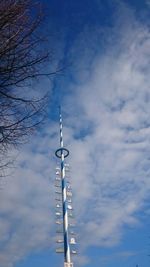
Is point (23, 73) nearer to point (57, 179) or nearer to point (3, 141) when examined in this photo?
point (3, 141)

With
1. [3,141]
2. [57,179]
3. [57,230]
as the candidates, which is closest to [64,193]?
[57,179]

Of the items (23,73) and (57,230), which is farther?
(57,230)

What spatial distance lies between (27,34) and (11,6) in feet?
2.48

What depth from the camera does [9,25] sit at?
7.45 meters

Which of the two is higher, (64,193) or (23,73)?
(64,193)

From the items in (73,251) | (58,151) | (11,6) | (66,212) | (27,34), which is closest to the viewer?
(11,6)

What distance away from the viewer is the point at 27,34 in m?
7.82

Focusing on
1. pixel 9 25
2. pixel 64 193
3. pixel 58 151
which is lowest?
pixel 9 25

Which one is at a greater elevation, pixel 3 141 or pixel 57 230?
pixel 57 230

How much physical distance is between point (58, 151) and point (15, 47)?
30.3 metres

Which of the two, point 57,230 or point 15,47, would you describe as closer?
point 15,47

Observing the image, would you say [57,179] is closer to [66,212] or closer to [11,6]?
[66,212]

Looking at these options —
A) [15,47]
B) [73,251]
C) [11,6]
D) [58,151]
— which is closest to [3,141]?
[15,47]

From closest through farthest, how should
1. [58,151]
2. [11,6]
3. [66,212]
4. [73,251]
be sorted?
[11,6] < [73,251] < [66,212] < [58,151]
